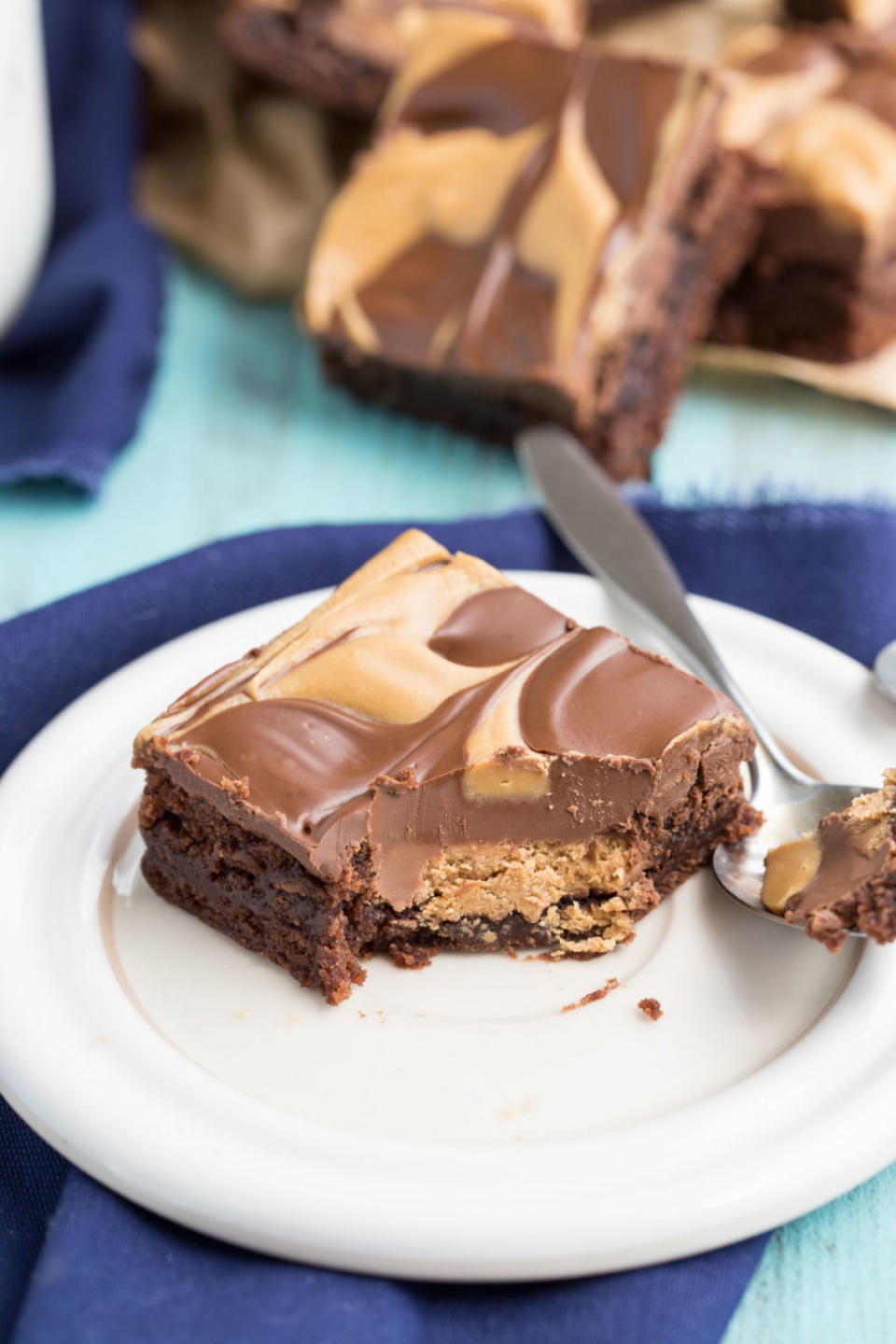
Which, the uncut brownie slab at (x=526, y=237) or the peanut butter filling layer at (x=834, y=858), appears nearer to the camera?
the peanut butter filling layer at (x=834, y=858)

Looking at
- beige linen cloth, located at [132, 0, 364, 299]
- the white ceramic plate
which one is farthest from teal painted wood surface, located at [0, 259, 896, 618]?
the white ceramic plate

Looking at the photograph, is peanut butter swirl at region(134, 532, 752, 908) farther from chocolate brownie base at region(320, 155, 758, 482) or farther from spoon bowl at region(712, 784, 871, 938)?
chocolate brownie base at region(320, 155, 758, 482)

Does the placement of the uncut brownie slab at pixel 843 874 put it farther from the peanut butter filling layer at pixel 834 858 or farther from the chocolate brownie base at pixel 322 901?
the chocolate brownie base at pixel 322 901

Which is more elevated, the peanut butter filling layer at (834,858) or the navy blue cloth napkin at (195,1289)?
the peanut butter filling layer at (834,858)

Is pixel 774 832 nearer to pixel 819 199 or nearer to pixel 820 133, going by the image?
pixel 819 199

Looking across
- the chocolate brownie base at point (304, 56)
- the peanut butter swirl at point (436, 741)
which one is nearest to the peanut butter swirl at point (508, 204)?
the chocolate brownie base at point (304, 56)

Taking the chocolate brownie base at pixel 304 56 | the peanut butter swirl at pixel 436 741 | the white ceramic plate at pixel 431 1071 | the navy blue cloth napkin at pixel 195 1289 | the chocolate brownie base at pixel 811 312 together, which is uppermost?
the chocolate brownie base at pixel 304 56

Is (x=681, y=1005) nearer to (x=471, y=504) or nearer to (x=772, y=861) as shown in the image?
(x=772, y=861)

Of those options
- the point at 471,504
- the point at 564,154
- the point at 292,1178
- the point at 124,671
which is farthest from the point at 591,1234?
the point at 564,154
